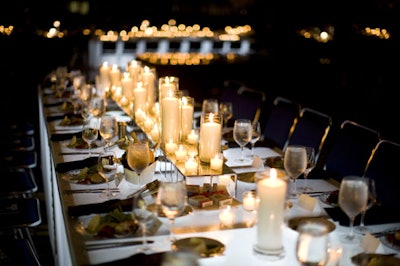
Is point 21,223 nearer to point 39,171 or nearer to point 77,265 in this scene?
point 77,265

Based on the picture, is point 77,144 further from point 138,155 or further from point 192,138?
point 138,155

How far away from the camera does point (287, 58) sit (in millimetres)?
10336

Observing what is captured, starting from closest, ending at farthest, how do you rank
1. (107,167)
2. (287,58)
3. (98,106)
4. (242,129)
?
(107,167) < (242,129) < (98,106) < (287,58)

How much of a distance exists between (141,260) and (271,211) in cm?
40

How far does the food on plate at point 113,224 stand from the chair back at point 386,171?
135 centimetres

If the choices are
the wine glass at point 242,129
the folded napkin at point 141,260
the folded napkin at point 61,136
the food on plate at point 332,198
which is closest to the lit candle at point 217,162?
the wine glass at point 242,129

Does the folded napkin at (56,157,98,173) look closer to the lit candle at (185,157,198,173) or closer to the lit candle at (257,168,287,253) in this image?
the lit candle at (185,157,198,173)

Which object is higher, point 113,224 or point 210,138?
point 210,138

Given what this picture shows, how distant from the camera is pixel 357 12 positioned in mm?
9234

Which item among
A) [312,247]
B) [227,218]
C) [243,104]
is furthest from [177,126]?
[243,104]

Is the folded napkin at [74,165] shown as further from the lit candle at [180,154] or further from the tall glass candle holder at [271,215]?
the tall glass candle holder at [271,215]

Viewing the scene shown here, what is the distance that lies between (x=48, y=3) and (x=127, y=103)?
263 inches

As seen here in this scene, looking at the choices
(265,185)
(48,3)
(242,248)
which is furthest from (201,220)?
(48,3)

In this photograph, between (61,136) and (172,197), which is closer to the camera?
(172,197)
